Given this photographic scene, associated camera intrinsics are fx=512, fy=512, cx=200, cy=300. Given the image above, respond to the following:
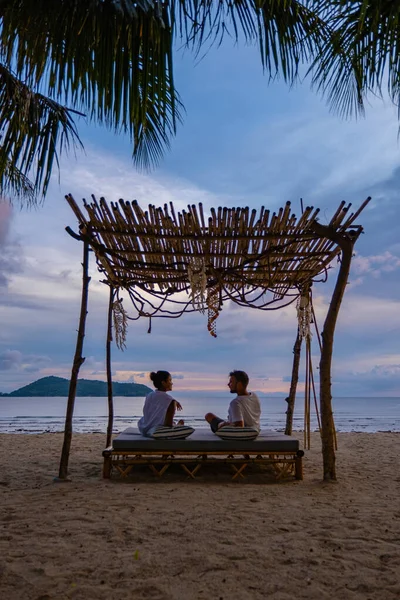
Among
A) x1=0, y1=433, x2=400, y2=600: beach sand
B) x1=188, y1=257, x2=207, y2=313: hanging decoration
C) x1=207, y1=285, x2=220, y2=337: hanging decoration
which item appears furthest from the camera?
x1=207, y1=285, x2=220, y2=337: hanging decoration

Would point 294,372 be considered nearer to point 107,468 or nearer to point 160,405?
point 160,405

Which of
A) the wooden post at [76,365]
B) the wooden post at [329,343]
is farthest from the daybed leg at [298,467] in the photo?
the wooden post at [76,365]

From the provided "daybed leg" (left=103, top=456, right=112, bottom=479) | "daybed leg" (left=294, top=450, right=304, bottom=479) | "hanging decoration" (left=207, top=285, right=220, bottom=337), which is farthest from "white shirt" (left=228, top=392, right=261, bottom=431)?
"hanging decoration" (left=207, top=285, right=220, bottom=337)

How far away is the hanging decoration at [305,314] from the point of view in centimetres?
699

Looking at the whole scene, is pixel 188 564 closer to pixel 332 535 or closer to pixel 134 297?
pixel 332 535

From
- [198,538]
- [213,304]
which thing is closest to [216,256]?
[213,304]

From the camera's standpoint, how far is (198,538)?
3221 mm

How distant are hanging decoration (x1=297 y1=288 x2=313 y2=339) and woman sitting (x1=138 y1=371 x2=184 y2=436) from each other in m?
2.35

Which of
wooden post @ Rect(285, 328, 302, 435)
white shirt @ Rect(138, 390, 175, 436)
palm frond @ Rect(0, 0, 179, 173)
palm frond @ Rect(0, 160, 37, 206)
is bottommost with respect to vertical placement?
white shirt @ Rect(138, 390, 175, 436)

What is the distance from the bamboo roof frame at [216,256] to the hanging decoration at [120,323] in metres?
0.04

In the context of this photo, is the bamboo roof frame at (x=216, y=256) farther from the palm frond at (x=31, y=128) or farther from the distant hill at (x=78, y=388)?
the distant hill at (x=78, y=388)

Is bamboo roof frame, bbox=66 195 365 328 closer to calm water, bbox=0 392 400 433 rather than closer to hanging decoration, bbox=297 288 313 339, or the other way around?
hanging decoration, bbox=297 288 313 339

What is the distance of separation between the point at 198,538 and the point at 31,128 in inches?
141

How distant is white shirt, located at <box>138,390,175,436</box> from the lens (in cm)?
542
